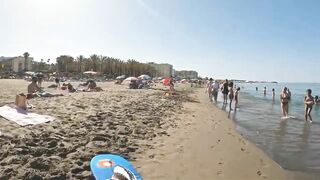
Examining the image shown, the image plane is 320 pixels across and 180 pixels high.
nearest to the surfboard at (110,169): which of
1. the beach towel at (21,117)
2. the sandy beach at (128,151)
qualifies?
the sandy beach at (128,151)

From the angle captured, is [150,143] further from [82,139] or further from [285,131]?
[285,131]

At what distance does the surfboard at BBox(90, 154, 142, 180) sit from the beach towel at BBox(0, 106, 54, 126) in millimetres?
3788

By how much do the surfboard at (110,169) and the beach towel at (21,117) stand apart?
3.79 m

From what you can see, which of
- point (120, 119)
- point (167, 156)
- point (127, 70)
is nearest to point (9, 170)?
point (167, 156)

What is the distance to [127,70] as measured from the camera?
11131 centimetres

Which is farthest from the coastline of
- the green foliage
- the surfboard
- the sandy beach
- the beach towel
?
the green foliage

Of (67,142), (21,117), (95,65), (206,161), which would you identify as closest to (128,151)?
(67,142)

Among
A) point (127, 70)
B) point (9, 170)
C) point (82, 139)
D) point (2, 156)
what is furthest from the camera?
point (127, 70)

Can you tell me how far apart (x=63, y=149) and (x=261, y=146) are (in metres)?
5.45

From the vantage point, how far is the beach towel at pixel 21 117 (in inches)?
332

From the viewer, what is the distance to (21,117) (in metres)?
8.81

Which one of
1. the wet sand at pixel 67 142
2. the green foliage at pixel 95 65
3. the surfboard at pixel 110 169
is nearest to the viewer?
the surfboard at pixel 110 169

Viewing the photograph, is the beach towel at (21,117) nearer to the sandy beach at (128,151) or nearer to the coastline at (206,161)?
the sandy beach at (128,151)

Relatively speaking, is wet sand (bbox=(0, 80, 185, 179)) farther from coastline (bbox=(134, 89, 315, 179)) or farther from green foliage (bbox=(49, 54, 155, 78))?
green foliage (bbox=(49, 54, 155, 78))
